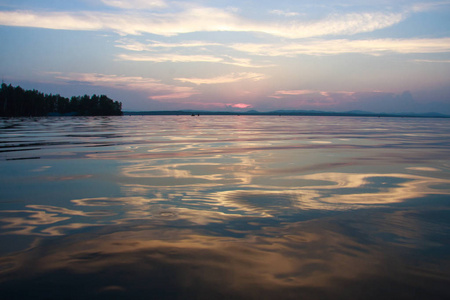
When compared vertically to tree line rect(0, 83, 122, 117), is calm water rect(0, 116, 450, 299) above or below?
below

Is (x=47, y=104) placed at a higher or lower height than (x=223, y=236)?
higher

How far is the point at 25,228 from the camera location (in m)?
4.44

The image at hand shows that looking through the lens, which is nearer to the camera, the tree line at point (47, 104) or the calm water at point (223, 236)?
the calm water at point (223, 236)

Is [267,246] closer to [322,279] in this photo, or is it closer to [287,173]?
[322,279]

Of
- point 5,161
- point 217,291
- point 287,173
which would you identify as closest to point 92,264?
point 217,291

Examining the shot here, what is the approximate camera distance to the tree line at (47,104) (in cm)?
11519

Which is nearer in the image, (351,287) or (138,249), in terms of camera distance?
(351,287)

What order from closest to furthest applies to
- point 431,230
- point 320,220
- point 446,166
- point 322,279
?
point 322,279, point 431,230, point 320,220, point 446,166

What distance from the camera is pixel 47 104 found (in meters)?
144

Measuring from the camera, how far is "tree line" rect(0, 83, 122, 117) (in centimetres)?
11519

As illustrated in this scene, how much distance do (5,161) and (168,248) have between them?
9.52 meters

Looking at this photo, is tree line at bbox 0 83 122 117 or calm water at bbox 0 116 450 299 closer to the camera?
calm water at bbox 0 116 450 299

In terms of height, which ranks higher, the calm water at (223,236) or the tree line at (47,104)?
the tree line at (47,104)

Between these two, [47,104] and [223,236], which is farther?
[47,104]
